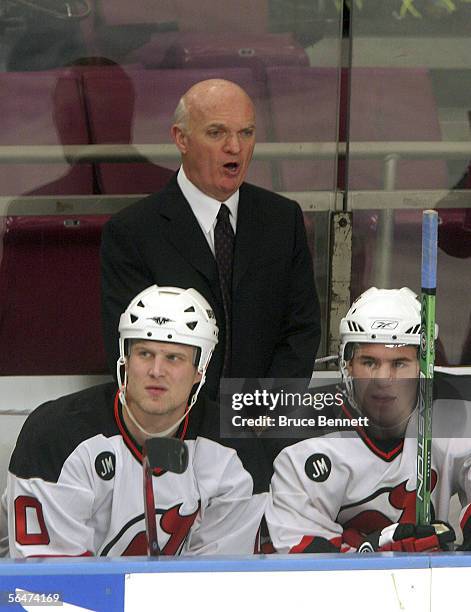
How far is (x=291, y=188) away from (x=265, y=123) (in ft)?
0.58

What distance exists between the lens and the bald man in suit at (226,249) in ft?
8.51

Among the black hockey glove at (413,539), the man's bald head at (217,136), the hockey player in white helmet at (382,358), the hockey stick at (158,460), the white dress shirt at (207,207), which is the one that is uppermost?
the man's bald head at (217,136)

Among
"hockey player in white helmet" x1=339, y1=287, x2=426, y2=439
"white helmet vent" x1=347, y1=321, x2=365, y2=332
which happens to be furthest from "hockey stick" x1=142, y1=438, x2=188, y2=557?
"white helmet vent" x1=347, y1=321, x2=365, y2=332

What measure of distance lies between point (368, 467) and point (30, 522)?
59cm

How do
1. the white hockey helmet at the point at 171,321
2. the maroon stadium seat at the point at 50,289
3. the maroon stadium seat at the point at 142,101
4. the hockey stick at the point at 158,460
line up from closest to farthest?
1. the hockey stick at the point at 158,460
2. the white hockey helmet at the point at 171,321
3. the maroon stadium seat at the point at 50,289
4. the maroon stadium seat at the point at 142,101

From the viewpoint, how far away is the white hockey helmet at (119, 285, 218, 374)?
2.27 meters

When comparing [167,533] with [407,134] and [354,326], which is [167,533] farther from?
[407,134]

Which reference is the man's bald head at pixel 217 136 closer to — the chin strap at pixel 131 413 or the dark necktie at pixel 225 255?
the dark necktie at pixel 225 255

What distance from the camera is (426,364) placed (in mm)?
2074

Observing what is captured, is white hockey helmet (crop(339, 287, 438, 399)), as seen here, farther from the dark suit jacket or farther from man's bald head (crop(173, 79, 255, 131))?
man's bald head (crop(173, 79, 255, 131))

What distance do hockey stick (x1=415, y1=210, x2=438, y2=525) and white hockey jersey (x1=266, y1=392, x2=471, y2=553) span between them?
0.04m

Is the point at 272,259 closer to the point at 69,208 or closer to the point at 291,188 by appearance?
the point at 291,188

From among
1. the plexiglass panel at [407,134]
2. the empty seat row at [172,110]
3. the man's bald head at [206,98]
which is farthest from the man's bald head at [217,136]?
the plexiglass panel at [407,134]

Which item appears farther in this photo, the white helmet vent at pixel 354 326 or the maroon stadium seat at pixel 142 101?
the maroon stadium seat at pixel 142 101
